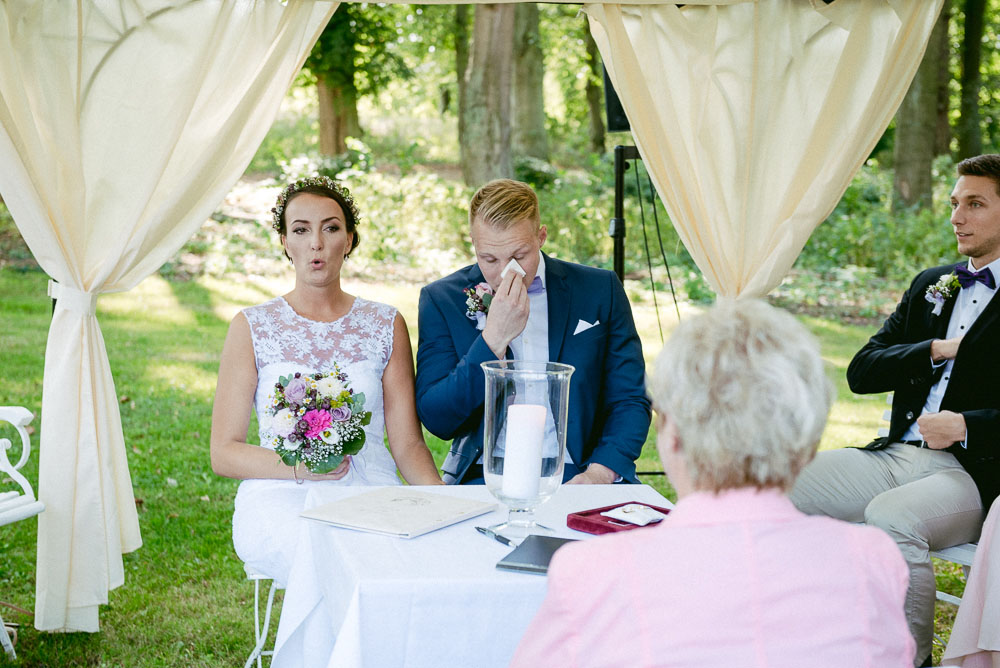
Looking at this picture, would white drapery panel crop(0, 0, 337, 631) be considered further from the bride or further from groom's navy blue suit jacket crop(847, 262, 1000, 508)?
groom's navy blue suit jacket crop(847, 262, 1000, 508)

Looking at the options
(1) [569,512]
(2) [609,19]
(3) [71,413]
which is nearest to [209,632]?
(3) [71,413]

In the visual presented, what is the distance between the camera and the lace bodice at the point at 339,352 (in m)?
3.24

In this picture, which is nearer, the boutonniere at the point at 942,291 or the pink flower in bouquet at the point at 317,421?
the pink flower in bouquet at the point at 317,421

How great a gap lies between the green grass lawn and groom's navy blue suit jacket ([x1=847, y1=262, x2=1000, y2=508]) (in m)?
0.57

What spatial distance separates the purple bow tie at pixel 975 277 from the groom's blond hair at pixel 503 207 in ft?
4.90

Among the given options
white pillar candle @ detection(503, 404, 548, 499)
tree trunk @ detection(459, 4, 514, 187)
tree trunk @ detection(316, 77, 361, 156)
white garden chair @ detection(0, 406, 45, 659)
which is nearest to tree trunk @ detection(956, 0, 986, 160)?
tree trunk @ detection(459, 4, 514, 187)

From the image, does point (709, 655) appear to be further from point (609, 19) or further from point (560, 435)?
point (609, 19)

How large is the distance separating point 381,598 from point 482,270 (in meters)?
1.59

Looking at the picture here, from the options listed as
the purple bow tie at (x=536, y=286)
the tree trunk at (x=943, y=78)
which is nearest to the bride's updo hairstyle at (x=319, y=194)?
the purple bow tie at (x=536, y=286)

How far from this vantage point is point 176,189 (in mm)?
3434

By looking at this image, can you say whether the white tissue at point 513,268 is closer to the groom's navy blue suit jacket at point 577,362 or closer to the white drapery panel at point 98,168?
the groom's navy blue suit jacket at point 577,362

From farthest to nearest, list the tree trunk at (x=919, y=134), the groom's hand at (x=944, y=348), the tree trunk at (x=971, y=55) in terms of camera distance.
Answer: the tree trunk at (x=971, y=55), the tree trunk at (x=919, y=134), the groom's hand at (x=944, y=348)

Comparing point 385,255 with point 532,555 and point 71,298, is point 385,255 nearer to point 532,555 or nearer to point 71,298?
point 71,298

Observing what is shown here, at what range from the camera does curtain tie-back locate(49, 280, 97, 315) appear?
335 centimetres
